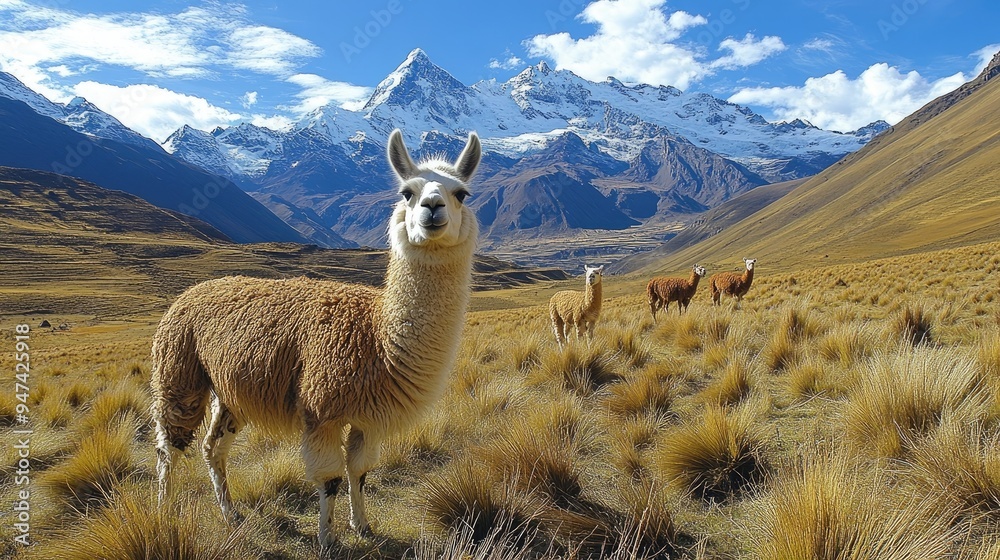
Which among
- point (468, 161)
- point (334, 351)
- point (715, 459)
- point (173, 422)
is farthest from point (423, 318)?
point (715, 459)

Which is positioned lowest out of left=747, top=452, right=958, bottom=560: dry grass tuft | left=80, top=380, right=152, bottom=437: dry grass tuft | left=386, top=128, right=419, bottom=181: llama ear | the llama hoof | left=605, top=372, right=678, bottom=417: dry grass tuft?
the llama hoof

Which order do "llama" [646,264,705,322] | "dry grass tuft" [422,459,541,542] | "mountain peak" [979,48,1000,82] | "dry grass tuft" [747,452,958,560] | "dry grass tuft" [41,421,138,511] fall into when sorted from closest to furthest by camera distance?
1. "dry grass tuft" [747,452,958,560]
2. "dry grass tuft" [422,459,541,542]
3. "dry grass tuft" [41,421,138,511]
4. "llama" [646,264,705,322]
5. "mountain peak" [979,48,1000,82]

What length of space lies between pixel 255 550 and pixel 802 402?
4.30m

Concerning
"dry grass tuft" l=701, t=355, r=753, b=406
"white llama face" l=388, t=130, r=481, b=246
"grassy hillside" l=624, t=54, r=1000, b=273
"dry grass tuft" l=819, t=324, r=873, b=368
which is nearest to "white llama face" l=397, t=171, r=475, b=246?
"white llama face" l=388, t=130, r=481, b=246

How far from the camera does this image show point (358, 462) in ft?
10.3

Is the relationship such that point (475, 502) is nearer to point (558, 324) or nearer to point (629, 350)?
point (629, 350)

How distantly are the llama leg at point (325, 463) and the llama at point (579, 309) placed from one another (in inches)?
265

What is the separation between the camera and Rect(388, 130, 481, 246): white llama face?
3068 mm

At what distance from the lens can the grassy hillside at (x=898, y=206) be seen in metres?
61.9

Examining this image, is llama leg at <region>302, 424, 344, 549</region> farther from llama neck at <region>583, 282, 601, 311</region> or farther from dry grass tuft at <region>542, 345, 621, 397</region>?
llama neck at <region>583, 282, 601, 311</region>

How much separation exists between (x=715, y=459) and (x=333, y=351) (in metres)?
2.50

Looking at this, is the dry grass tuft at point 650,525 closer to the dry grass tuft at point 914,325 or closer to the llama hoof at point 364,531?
the llama hoof at point 364,531

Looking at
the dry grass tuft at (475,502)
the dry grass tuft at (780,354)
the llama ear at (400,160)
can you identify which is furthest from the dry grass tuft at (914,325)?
the llama ear at (400,160)

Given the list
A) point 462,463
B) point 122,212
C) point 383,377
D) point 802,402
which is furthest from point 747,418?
point 122,212
